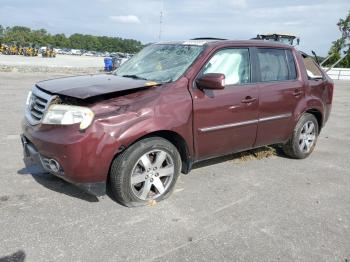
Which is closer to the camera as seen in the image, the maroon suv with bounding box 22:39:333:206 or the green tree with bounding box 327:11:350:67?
the maroon suv with bounding box 22:39:333:206

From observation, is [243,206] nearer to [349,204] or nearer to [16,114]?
[349,204]

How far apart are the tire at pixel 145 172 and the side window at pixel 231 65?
1112mm

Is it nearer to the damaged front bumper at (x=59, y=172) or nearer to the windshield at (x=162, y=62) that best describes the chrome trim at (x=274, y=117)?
the windshield at (x=162, y=62)

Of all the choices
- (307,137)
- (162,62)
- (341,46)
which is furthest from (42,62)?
(162,62)

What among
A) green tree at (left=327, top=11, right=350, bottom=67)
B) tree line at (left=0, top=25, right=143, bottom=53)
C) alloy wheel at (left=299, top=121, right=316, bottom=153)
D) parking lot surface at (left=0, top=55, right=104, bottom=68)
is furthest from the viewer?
tree line at (left=0, top=25, right=143, bottom=53)

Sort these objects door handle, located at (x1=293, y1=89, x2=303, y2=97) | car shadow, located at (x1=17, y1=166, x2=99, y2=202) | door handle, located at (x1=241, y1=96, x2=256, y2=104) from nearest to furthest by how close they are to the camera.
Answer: car shadow, located at (x1=17, y1=166, x2=99, y2=202)
door handle, located at (x1=241, y1=96, x2=256, y2=104)
door handle, located at (x1=293, y1=89, x2=303, y2=97)

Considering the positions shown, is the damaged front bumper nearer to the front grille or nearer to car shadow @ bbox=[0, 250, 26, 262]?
the front grille

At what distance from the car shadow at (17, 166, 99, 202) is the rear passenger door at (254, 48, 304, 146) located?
7.81 feet

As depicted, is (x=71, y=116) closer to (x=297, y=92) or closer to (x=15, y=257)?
(x=15, y=257)

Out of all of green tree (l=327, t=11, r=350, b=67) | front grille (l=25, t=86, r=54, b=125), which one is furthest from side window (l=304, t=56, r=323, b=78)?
green tree (l=327, t=11, r=350, b=67)

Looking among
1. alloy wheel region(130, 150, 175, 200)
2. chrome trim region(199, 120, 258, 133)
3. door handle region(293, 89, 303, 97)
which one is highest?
door handle region(293, 89, 303, 97)

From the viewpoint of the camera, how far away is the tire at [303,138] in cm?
586

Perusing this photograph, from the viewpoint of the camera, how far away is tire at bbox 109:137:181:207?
381 centimetres

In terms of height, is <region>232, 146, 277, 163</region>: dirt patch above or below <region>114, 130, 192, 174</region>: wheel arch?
below
